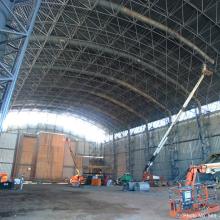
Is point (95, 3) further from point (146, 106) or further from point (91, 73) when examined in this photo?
point (146, 106)

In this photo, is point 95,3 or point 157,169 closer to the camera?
point 95,3

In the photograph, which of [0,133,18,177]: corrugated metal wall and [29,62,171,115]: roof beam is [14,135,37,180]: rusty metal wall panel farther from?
[29,62,171,115]: roof beam

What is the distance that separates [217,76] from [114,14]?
1744 centimetres

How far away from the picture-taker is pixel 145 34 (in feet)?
90.7

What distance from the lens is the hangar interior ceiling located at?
79.8ft

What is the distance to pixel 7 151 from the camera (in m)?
45.6

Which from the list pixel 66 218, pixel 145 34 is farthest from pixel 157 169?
pixel 66 218

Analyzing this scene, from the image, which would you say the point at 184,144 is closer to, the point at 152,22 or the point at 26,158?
the point at 152,22

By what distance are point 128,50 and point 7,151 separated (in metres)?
30.3

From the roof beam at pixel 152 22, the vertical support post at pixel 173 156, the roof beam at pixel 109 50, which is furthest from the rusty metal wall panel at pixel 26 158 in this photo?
the roof beam at pixel 152 22

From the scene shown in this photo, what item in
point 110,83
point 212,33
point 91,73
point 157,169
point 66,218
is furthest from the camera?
point 157,169

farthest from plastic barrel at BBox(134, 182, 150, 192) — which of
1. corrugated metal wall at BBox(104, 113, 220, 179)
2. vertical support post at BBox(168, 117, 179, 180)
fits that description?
vertical support post at BBox(168, 117, 179, 180)

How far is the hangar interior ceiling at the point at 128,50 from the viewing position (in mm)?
24312

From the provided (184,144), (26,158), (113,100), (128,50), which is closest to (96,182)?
(113,100)
